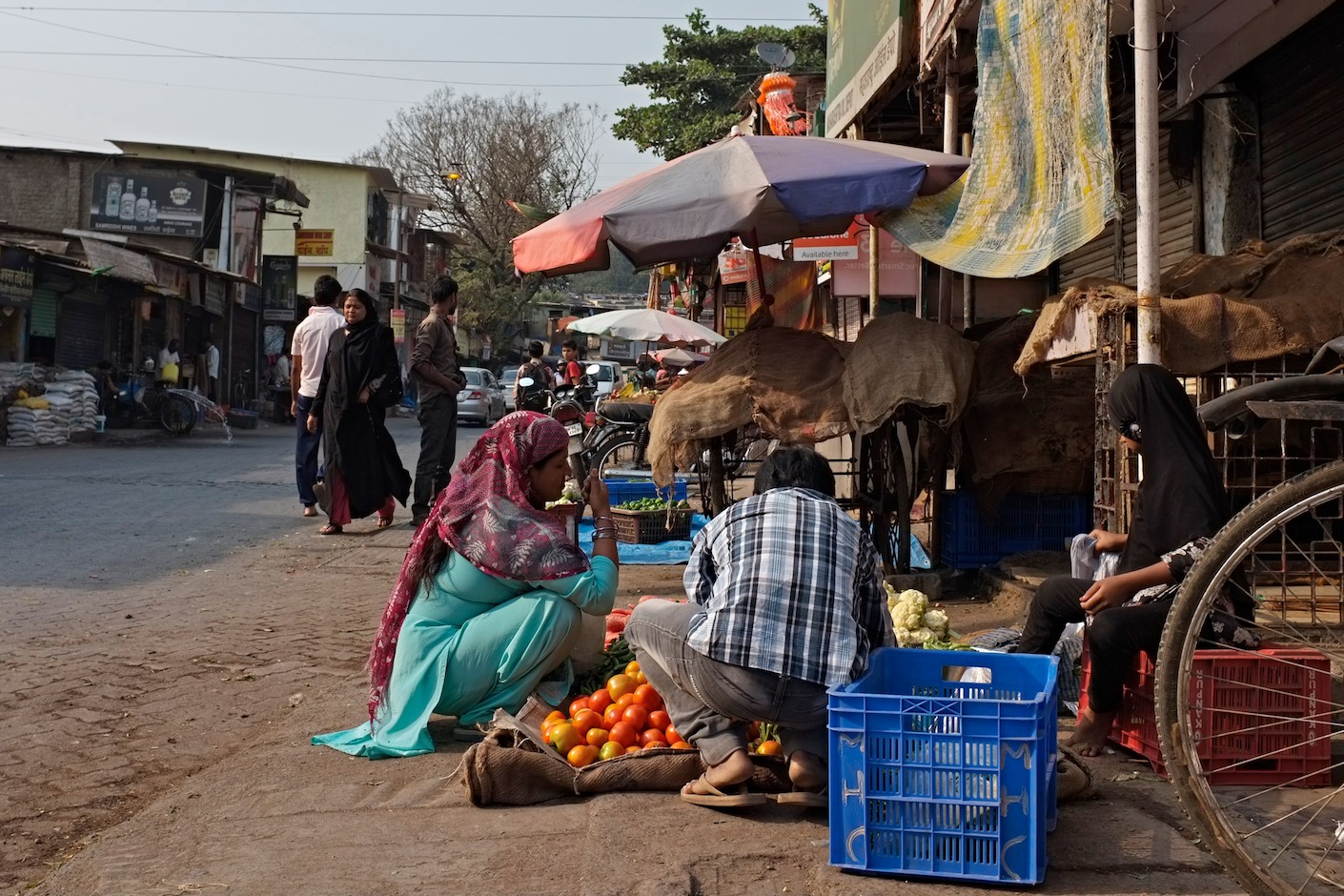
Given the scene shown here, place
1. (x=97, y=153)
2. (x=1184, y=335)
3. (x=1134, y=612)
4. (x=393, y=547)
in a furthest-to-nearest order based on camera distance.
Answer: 1. (x=97, y=153)
2. (x=393, y=547)
3. (x=1184, y=335)
4. (x=1134, y=612)

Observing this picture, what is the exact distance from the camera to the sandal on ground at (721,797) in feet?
11.9

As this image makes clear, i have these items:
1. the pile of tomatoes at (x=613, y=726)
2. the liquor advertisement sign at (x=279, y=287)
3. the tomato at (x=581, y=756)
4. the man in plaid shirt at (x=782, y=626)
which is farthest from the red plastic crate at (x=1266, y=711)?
the liquor advertisement sign at (x=279, y=287)

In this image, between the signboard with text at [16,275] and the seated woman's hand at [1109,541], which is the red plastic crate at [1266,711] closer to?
the seated woman's hand at [1109,541]

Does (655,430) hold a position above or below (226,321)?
below

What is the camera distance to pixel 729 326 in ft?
87.3

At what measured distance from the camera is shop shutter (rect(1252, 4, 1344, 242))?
23.3ft

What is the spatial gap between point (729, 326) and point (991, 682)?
2324 centimetres

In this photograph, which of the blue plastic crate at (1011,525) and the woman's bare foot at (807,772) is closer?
the woman's bare foot at (807,772)

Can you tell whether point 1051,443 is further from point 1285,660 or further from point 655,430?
point 1285,660

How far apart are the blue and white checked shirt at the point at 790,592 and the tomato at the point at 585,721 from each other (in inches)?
27.6

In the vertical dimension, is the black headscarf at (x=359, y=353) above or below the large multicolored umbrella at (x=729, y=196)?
below

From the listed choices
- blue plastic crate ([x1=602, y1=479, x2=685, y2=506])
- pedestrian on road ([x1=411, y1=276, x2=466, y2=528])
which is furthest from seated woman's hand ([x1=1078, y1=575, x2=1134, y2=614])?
blue plastic crate ([x1=602, y1=479, x2=685, y2=506])

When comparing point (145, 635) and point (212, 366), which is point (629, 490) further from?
point (212, 366)

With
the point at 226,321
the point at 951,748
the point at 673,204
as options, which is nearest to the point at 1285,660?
the point at 951,748
